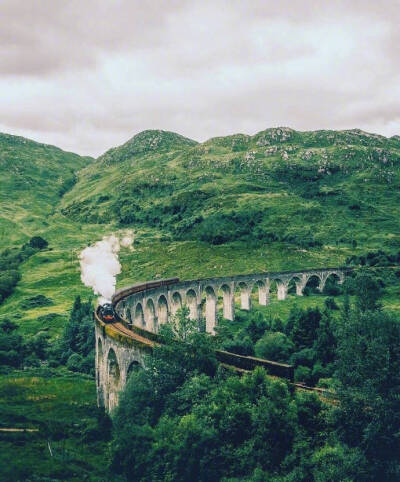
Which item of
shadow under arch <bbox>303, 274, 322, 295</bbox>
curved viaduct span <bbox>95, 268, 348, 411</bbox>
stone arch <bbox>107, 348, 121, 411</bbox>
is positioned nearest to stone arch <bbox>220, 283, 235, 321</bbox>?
curved viaduct span <bbox>95, 268, 348, 411</bbox>

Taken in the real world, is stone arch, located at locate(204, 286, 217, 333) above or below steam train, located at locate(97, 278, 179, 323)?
below

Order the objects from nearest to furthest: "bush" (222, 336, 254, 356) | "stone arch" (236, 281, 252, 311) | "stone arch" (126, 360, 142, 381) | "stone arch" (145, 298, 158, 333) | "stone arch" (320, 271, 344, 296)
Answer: "stone arch" (126, 360, 142, 381), "bush" (222, 336, 254, 356), "stone arch" (145, 298, 158, 333), "stone arch" (236, 281, 252, 311), "stone arch" (320, 271, 344, 296)

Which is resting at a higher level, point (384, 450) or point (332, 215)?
point (332, 215)

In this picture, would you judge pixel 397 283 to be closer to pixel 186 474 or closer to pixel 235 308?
pixel 235 308

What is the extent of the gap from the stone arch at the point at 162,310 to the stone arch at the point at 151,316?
2476mm

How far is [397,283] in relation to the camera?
105562mm

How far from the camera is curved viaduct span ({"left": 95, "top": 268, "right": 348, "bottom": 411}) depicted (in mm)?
44144

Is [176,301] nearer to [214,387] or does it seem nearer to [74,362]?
[74,362]

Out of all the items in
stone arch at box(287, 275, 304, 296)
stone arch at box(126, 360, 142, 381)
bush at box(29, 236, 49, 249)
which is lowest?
stone arch at box(126, 360, 142, 381)

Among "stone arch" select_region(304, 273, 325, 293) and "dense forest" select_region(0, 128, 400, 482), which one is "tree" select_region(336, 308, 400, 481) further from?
"stone arch" select_region(304, 273, 325, 293)

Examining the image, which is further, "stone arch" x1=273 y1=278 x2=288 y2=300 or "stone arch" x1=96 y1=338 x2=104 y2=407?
"stone arch" x1=273 y1=278 x2=288 y2=300

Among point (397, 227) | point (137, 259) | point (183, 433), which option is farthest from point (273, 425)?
point (397, 227)

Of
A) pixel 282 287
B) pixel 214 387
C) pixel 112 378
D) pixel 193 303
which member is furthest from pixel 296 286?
pixel 214 387

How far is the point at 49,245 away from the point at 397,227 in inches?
4418
